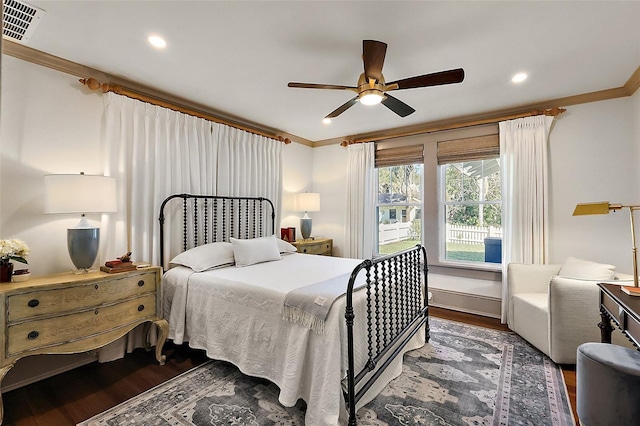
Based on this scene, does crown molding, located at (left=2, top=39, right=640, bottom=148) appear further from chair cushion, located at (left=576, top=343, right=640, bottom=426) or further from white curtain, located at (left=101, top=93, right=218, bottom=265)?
chair cushion, located at (left=576, top=343, right=640, bottom=426)

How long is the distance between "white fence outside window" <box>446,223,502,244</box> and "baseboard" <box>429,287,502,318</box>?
0.70m

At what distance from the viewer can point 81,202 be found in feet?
8.00

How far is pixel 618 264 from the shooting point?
3.29m

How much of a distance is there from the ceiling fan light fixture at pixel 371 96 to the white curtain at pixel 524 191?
222 centimetres

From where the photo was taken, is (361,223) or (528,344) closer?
(528,344)

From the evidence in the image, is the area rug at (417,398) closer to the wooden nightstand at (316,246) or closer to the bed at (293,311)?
the bed at (293,311)

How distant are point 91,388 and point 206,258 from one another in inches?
51.2

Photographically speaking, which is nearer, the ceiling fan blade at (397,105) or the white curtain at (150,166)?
the ceiling fan blade at (397,105)

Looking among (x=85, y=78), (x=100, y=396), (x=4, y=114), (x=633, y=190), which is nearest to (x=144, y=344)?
(x=100, y=396)

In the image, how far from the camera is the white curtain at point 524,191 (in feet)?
11.8

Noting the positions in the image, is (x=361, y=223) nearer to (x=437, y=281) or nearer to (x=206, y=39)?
(x=437, y=281)

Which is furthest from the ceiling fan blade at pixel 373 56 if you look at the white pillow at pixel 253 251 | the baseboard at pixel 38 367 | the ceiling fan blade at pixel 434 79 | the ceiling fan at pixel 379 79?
the baseboard at pixel 38 367

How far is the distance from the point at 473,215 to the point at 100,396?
4351 millimetres

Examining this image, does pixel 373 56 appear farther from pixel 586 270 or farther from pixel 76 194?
pixel 586 270
